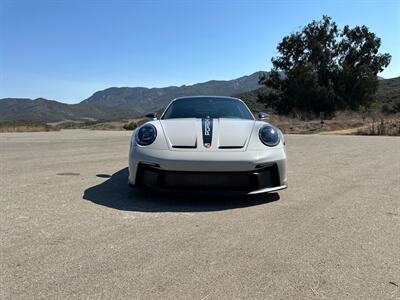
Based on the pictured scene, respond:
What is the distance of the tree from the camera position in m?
37.2

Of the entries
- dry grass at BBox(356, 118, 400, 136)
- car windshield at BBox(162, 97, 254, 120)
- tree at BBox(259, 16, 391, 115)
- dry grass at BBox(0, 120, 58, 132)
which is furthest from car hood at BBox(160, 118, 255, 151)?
tree at BBox(259, 16, 391, 115)

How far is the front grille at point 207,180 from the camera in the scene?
3998 millimetres

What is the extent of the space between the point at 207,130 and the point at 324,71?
37.4 metres

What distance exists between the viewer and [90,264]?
259 cm

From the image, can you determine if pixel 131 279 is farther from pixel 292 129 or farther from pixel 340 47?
pixel 340 47

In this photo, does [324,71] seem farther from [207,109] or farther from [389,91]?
[389,91]

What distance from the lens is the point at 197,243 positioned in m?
3.02

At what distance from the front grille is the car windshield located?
1490mm

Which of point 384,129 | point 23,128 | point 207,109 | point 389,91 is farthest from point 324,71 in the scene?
point 389,91

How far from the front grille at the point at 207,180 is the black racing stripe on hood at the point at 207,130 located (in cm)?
41

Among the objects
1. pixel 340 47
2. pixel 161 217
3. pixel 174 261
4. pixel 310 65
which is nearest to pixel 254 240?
pixel 174 261

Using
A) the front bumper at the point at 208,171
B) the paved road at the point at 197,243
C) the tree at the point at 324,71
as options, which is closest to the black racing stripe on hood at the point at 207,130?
the front bumper at the point at 208,171

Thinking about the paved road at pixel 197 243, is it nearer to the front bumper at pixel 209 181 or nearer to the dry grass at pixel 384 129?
the front bumper at pixel 209 181

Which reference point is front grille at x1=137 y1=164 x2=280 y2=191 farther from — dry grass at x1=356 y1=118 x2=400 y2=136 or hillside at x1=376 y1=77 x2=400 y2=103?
hillside at x1=376 y1=77 x2=400 y2=103
